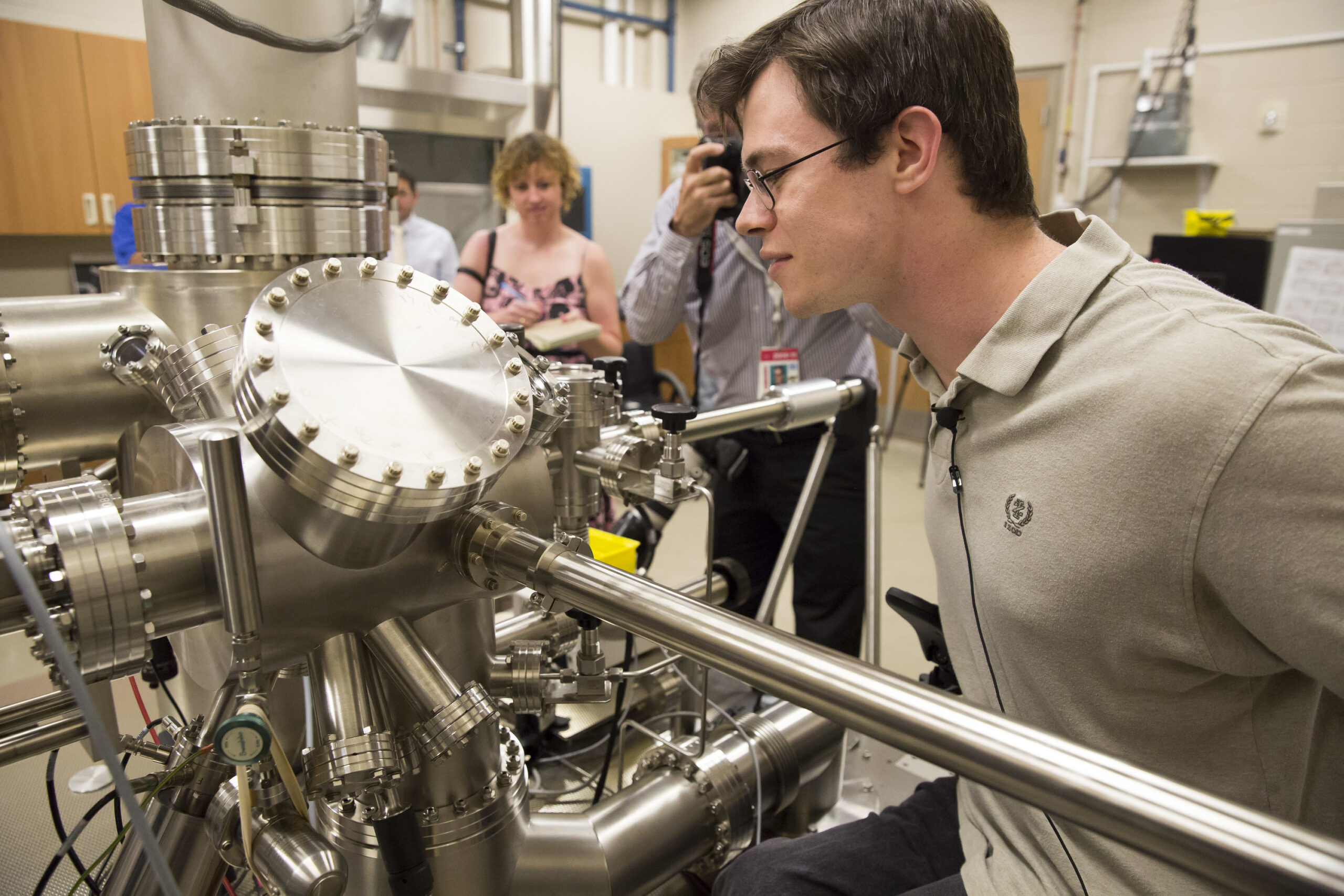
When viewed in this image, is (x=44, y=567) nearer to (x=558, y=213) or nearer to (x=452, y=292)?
(x=452, y=292)

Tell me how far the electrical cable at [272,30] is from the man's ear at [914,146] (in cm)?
55

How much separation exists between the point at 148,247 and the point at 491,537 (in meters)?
0.55

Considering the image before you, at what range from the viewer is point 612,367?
949 millimetres

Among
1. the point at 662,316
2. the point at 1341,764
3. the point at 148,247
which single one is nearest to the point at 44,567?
the point at 148,247

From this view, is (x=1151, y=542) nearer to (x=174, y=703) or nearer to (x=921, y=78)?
(x=921, y=78)

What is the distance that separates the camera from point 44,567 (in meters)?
0.52

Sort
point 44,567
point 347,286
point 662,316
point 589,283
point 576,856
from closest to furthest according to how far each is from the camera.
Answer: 1. point 44,567
2. point 347,286
3. point 576,856
4. point 662,316
5. point 589,283

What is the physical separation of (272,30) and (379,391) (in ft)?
1.57

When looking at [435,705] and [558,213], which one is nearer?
[435,705]

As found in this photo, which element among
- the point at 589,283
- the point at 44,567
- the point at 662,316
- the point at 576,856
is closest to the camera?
the point at 44,567

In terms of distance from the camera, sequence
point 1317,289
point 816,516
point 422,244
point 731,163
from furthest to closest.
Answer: point 422,244
point 1317,289
point 816,516
point 731,163

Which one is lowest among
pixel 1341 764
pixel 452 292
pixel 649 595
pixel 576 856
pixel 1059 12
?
pixel 576 856

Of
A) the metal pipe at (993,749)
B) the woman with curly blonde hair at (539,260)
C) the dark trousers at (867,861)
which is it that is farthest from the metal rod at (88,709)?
the woman with curly blonde hair at (539,260)

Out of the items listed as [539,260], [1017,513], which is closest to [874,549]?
[1017,513]
